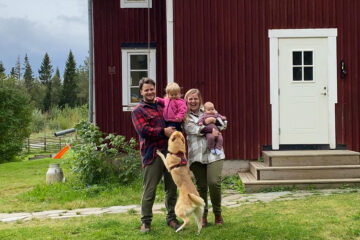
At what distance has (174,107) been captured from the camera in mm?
4707

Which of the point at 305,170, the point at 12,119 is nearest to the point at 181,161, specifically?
the point at 305,170

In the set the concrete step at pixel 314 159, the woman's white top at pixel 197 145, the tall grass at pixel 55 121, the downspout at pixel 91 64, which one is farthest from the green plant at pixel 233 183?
the tall grass at pixel 55 121

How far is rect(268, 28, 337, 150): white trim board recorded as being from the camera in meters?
8.09

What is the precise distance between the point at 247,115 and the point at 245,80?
0.70 meters

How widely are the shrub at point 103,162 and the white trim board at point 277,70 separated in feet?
9.28

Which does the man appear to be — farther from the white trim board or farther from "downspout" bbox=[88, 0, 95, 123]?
"downspout" bbox=[88, 0, 95, 123]

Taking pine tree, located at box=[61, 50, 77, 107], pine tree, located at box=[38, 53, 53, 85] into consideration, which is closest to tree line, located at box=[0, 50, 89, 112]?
pine tree, located at box=[61, 50, 77, 107]

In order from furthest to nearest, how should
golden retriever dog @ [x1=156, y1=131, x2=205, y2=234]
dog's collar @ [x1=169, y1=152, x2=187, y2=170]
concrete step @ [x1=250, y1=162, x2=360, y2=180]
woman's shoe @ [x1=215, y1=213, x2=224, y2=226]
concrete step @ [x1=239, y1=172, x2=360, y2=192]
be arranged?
concrete step @ [x1=250, y1=162, x2=360, y2=180]
concrete step @ [x1=239, y1=172, x2=360, y2=192]
woman's shoe @ [x1=215, y1=213, x2=224, y2=226]
dog's collar @ [x1=169, y1=152, x2=187, y2=170]
golden retriever dog @ [x1=156, y1=131, x2=205, y2=234]

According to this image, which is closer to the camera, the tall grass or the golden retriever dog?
the golden retriever dog

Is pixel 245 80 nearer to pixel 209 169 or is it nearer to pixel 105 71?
pixel 105 71

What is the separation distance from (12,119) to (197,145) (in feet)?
53.5

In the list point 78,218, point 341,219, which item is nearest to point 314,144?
point 341,219

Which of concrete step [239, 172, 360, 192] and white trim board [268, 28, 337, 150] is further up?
white trim board [268, 28, 337, 150]

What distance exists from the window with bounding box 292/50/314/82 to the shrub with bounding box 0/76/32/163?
14.6 m
